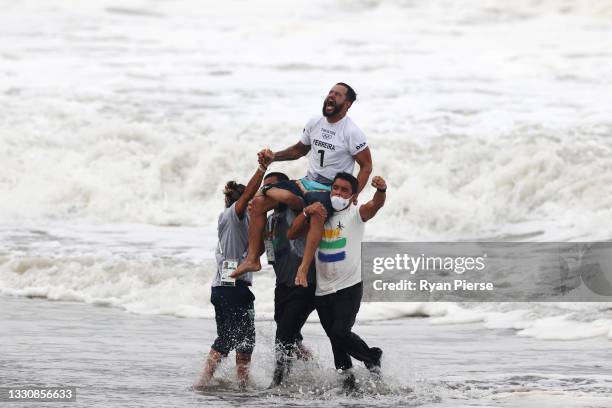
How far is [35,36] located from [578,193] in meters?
20.1

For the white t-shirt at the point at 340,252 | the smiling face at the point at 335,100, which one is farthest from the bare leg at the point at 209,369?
the smiling face at the point at 335,100

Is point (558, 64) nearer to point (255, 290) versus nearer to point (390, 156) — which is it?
point (390, 156)

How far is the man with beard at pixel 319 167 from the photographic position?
8.27 metres

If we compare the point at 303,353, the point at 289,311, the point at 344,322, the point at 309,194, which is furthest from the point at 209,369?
the point at 309,194

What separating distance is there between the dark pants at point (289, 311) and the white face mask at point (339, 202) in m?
0.55

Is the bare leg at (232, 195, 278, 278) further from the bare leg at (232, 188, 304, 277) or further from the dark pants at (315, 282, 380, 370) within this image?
the dark pants at (315, 282, 380, 370)

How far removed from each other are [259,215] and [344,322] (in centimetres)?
86

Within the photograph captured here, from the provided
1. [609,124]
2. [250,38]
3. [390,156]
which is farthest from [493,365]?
[250,38]

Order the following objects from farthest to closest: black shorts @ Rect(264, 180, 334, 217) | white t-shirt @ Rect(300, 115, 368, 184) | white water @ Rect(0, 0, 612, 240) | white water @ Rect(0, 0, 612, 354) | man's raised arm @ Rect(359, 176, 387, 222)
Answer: white water @ Rect(0, 0, 612, 240) < white water @ Rect(0, 0, 612, 354) < white t-shirt @ Rect(300, 115, 368, 184) < black shorts @ Rect(264, 180, 334, 217) < man's raised arm @ Rect(359, 176, 387, 222)

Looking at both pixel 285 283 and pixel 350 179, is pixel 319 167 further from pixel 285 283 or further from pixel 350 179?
pixel 285 283

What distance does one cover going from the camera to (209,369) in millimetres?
8711

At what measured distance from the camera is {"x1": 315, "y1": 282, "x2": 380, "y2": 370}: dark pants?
826 cm

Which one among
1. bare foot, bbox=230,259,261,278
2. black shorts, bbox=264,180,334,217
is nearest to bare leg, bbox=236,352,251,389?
bare foot, bbox=230,259,261,278

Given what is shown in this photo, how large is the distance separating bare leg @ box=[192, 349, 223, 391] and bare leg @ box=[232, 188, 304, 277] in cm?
66
